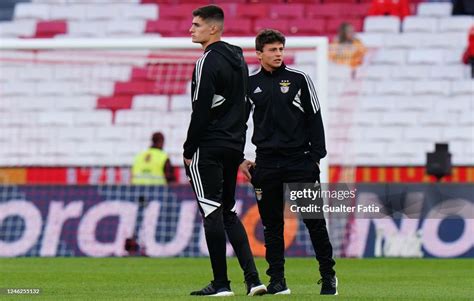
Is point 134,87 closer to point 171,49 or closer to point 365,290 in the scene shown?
point 171,49

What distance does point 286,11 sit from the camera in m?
22.2

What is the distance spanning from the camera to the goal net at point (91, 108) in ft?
59.5

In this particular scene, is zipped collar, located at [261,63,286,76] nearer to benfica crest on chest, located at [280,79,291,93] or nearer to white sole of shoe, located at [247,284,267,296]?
benfica crest on chest, located at [280,79,291,93]

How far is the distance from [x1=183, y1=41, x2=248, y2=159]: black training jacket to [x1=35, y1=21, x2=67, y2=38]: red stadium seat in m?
14.1

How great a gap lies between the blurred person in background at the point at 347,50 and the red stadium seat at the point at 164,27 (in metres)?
3.06

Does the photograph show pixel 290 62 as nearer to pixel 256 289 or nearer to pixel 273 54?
pixel 273 54

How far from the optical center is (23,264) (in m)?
13.7

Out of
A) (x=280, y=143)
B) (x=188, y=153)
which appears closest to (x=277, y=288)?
(x=280, y=143)

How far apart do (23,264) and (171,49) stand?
4425 millimetres

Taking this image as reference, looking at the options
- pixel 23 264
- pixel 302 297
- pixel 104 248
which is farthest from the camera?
pixel 104 248

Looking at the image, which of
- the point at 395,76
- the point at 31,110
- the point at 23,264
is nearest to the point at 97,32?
the point at 31,110

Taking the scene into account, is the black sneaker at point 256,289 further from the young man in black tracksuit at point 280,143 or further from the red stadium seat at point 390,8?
the red stadium seat at point 390,8

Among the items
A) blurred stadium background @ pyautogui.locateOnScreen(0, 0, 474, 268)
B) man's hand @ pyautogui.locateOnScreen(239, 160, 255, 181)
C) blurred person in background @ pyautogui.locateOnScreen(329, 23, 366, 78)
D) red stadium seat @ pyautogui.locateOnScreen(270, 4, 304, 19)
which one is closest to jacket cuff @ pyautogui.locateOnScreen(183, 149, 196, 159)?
man's hand @ pyautogui.locateOnScreen(239, 160, 255, 181)

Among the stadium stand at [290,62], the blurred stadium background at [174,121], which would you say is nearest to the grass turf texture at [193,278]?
the blurred stadium background at [174,121]
